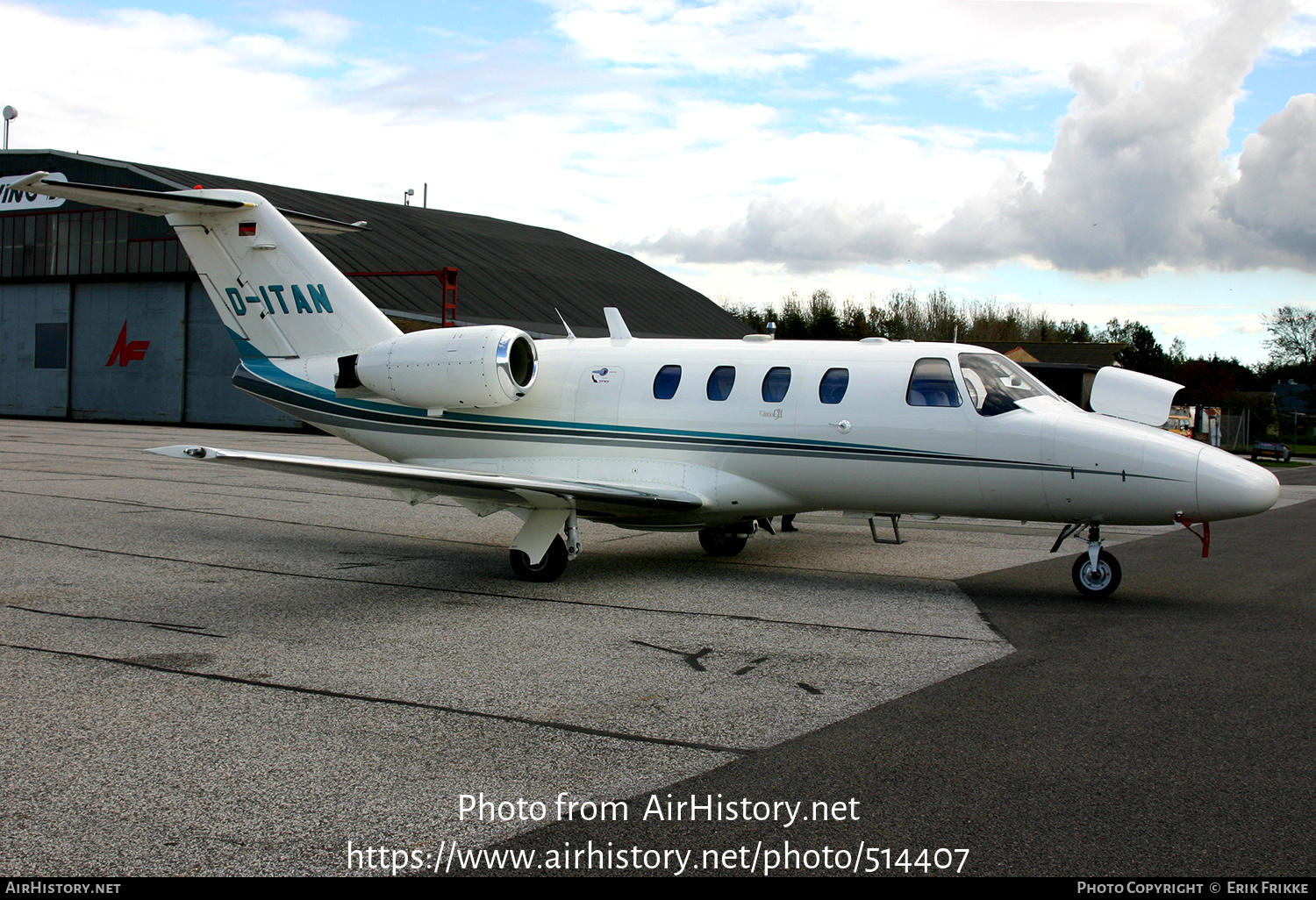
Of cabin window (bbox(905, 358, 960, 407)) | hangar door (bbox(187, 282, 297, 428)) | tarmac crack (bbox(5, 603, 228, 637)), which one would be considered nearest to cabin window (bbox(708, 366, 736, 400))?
cabin window (bbox(905, 358, 960, 407))

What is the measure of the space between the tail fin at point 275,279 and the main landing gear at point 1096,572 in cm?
822

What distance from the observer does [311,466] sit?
9594mm

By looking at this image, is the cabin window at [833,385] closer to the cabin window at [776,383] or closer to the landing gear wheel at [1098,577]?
the cabin window at [776,383]

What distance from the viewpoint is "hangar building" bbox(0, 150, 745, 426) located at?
133ft

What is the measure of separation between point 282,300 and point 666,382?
16.7 feet

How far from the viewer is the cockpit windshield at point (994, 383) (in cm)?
1024

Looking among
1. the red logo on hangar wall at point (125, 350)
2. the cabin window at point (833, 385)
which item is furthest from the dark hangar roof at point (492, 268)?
the cabin window at point (833, 385)

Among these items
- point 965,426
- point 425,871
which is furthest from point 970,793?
point 965,426

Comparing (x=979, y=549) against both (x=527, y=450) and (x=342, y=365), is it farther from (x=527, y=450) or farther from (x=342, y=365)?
(x=342, y=365)

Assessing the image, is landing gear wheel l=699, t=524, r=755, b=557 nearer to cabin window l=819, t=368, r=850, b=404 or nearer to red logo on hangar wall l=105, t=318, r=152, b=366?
cabin window l=819, t=368, r=850, b=404

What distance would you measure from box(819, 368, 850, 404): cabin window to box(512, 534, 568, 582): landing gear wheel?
3.08 meters

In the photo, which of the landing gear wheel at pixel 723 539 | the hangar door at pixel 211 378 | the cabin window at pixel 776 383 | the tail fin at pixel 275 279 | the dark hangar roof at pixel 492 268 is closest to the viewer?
the cabin window at pixel 776 383

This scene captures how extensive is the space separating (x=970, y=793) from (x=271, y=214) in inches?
436

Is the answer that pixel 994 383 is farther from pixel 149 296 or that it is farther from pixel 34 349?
pixel 34 349
